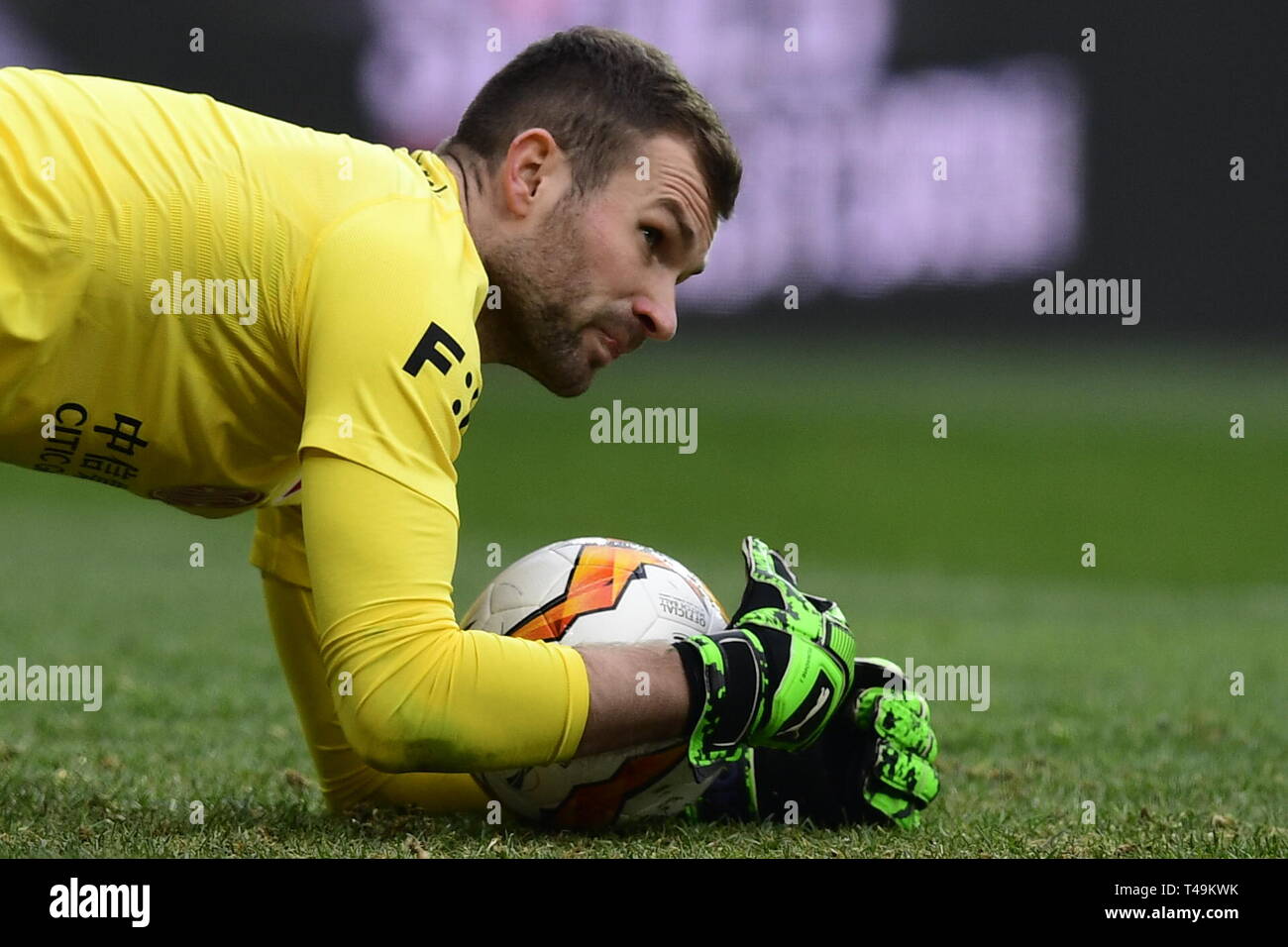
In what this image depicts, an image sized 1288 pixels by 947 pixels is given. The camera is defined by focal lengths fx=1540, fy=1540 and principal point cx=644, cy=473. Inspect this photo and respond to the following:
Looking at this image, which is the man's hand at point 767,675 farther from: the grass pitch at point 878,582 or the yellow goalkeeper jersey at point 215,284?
the yellow goalkeeper jersey at point 215,284

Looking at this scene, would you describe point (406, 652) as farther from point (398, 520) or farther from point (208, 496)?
point (208, 496)

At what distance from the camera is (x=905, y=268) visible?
2217 cm

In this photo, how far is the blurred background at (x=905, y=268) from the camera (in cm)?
1908

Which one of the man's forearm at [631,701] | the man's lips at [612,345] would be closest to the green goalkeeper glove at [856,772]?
the man's forearm at [631,701]

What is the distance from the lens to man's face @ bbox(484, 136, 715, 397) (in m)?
3.57

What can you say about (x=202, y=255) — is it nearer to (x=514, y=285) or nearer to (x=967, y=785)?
(x=514, y=285)

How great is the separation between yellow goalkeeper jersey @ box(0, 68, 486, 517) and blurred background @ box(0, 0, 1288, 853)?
1155cm

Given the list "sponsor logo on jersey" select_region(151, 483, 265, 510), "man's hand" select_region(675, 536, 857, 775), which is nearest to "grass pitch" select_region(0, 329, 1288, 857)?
"man's hand" select_region(675, 536, 857, 775)

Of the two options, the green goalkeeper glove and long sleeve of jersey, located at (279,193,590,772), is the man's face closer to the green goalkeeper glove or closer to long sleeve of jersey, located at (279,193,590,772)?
long sleeve of jersey, located at (279,193,590,772)

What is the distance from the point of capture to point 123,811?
4051 mm

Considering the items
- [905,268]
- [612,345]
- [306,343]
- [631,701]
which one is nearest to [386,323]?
[306,343]

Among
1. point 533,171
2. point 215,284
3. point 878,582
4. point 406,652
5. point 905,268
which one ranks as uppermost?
point 905,268

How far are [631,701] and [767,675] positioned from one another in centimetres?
32
